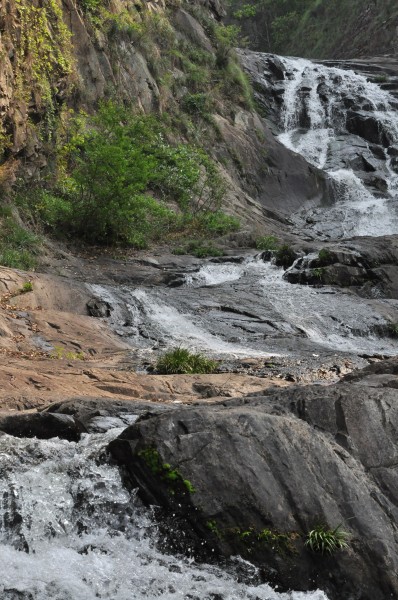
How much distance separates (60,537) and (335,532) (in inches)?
84.9

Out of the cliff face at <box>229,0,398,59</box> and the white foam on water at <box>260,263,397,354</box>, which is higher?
the cliff face at <box>229,0,398,59</box>

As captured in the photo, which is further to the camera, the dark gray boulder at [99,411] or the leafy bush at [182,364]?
the leafy bush at [182,364]

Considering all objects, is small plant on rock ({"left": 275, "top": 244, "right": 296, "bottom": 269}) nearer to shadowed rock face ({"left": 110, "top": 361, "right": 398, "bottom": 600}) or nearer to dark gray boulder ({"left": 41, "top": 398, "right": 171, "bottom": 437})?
dark gray boulder ({"left": 41, "top": 398, "right": 171, "bottom": 437})

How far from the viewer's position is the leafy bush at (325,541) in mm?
5207

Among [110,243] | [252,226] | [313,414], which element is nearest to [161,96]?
[252,226]

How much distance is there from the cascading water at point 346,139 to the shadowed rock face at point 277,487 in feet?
75.2

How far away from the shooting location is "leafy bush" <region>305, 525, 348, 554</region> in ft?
17.1

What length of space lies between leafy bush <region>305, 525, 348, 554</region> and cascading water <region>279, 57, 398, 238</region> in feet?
77.7

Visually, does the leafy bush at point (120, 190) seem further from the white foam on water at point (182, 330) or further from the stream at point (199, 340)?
the white foam on water at point (182, 330)

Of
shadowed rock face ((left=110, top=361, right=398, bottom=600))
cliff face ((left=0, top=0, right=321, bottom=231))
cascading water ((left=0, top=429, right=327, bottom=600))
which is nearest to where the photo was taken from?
cascading water ((left=0, top=429, right=327, bottom=600))

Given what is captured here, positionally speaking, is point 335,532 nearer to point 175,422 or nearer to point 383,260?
point 175,422

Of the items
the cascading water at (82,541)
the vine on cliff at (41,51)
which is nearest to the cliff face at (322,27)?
the vine on cliff at (41,51)

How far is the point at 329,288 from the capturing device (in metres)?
18.8

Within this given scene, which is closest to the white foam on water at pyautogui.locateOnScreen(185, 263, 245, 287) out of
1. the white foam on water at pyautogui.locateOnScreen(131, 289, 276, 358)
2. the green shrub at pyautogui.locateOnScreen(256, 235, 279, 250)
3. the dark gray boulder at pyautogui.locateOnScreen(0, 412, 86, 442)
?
the green shrub at pyautogui.locateOnScreen(256, 235, 279, 250)
